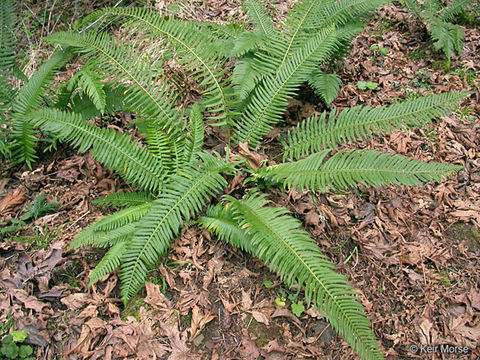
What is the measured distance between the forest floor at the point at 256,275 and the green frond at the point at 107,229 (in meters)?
0.21

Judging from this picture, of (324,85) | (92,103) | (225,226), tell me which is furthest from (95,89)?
(324,85)

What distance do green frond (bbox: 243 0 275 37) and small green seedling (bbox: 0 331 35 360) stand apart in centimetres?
306

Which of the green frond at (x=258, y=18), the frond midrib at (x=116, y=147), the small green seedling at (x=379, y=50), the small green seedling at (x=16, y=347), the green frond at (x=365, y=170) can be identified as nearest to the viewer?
the small green seedling at (x=16, y=347)

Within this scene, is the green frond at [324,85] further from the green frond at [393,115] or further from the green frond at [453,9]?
the green frond at [453,9]

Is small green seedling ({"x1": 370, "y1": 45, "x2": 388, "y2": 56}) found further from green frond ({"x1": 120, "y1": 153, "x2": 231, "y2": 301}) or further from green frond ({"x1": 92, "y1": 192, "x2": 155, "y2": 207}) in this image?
green frond ({"x1": 92, "y1": 192, "x2": 155, "y2": 207})

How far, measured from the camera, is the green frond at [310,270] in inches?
74.5

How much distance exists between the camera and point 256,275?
8.07ft

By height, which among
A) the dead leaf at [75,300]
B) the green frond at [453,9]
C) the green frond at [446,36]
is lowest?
the dead leaf at [75,300]

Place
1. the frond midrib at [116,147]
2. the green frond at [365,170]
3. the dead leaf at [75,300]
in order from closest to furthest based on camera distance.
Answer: the green frond at [365,170] < the dead leaf at [75,300] < the frond midrib at [116,147]

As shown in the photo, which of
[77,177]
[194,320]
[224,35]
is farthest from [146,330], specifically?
[224,35]

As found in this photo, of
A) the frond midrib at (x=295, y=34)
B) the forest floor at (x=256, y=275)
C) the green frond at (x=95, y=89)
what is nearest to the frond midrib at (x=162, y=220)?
the forest floor at (x=256, y=275)

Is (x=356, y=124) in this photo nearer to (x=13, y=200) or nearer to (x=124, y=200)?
(x=124, y=200)

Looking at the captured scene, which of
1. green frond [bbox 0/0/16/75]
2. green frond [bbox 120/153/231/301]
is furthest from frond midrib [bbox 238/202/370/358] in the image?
green frond [bbox 0/0/16/75]

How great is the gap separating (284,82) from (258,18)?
2.88 ft
